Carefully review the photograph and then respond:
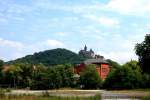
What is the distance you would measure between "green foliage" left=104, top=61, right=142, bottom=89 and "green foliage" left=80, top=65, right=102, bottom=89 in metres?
4.60

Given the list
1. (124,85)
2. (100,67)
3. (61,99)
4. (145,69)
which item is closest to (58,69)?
(124,85)

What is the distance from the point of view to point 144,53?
69.4 m

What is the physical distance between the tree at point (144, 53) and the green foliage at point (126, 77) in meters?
34.3

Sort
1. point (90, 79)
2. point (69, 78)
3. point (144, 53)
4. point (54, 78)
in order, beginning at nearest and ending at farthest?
1. point (144, 53)
2. point (54, 78)
3. point (90, 79)
4. point (69, 78)

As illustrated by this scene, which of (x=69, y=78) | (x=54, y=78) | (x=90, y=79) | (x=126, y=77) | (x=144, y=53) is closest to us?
(x=144, y=53)

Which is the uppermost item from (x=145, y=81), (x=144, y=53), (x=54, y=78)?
(x=144, y=53)

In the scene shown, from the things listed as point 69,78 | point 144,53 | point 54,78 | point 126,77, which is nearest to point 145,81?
point 126,77

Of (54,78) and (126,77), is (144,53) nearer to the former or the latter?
(126,77)

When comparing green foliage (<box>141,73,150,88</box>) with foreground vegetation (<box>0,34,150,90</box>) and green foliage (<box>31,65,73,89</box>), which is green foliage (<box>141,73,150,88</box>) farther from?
green foliage (<box>31,65,73,89</box>)

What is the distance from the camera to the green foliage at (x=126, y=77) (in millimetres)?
104625

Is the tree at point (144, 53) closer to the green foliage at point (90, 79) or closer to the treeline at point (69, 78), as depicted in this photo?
the treeline at point (69, 78)

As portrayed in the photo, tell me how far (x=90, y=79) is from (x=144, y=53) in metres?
47.0

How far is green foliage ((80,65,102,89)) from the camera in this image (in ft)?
378

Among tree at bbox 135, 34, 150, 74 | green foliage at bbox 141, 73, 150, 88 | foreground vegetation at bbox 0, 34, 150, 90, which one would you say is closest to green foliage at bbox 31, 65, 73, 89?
foreground vegetation at bbox 0, 34, 150, 90
